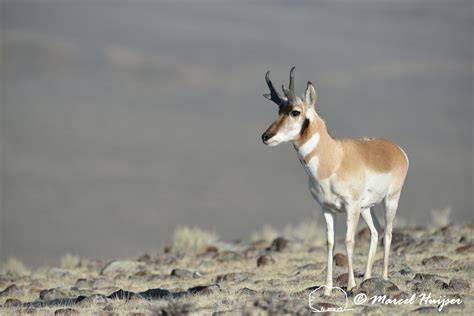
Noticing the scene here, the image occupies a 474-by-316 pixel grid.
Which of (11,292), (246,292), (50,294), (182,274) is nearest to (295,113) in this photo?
(246,292)

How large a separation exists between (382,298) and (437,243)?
852 cm

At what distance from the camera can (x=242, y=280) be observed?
1744 cm

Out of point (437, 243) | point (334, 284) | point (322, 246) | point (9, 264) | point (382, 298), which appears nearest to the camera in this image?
point (382, 298)

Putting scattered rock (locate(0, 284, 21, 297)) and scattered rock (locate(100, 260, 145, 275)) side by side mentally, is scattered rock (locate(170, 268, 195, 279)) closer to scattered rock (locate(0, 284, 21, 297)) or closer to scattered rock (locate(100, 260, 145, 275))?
scattered rock (locate(100, 260, 145, 275))

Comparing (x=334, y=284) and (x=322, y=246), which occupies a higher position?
(x=322, y=246)

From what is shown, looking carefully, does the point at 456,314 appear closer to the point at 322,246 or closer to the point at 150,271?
the point at 150,271

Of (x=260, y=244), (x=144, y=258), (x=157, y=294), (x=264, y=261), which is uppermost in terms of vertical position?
(x=260, y=244)

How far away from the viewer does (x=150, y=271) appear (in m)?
21.4

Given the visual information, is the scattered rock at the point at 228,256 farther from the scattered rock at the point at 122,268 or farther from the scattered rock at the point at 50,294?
the scattered rock at the point at 50,294

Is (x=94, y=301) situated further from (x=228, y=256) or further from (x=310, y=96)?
(x=228, y=256)

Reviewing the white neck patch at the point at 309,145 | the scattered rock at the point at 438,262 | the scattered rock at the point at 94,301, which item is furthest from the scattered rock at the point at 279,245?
the white neck patch at the point at 309,145

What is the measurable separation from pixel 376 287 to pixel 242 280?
4363 millimetres

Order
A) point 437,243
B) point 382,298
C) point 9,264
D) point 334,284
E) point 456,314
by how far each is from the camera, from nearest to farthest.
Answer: point 456,314
point 382,298
point 334,284
point 437,243
point 9,264

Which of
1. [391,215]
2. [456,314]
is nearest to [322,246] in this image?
[391,215]
